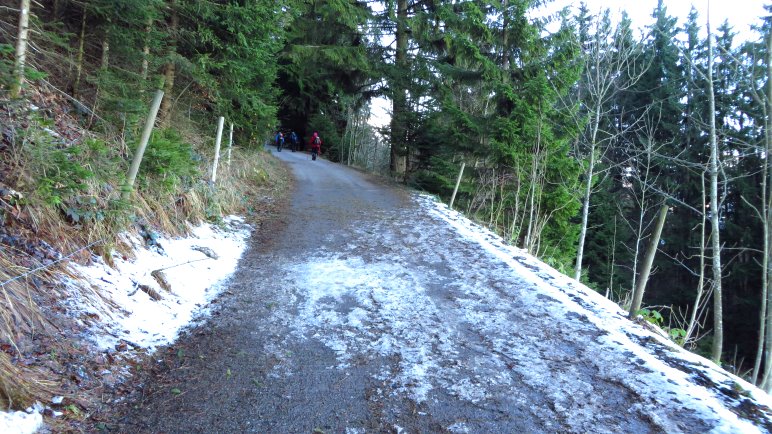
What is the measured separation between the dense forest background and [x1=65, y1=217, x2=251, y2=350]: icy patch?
497 millimetres

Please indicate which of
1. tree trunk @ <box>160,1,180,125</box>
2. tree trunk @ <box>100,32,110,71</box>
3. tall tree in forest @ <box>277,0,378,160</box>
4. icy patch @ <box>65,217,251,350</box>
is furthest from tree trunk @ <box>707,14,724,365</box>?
tall tree in forest @ <box>277,0,378,160</box>

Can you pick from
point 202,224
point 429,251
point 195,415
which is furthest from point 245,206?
point 195,415

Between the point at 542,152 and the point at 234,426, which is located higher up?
the point at 542,152

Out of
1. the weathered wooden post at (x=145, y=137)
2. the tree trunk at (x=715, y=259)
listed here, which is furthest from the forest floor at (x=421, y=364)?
the tree trunk at (x=715, y=259)

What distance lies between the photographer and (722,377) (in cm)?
353

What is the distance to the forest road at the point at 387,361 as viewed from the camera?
2.96m

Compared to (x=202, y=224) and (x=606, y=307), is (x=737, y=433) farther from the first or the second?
(x=202, y=224)

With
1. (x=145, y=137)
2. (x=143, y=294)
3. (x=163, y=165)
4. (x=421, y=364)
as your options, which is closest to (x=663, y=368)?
(x=421, y=364)

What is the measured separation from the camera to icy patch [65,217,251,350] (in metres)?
3.74

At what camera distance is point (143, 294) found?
4484mm

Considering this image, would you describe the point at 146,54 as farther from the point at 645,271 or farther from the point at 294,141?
the point at 294,141

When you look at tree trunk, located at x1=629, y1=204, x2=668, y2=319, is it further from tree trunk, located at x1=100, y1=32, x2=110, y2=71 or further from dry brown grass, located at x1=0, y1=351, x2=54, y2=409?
tree trunk, located at x1=100, y1=32, x2=110, y2=71

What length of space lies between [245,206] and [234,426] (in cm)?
757

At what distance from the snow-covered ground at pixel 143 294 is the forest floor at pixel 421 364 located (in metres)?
0.24
